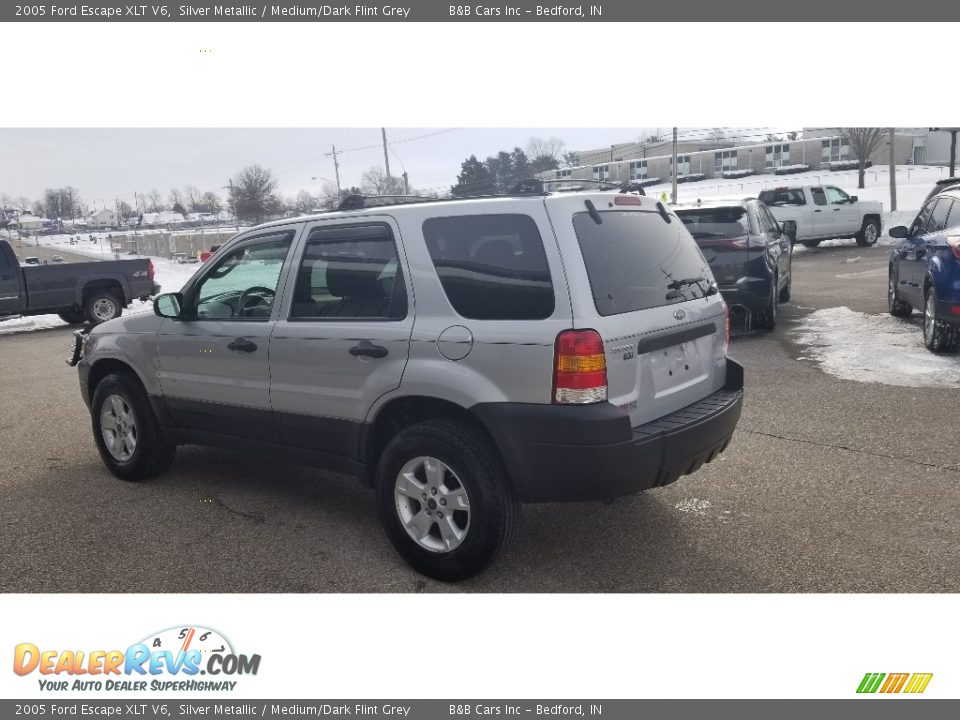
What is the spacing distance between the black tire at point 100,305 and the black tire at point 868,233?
21.5 meters

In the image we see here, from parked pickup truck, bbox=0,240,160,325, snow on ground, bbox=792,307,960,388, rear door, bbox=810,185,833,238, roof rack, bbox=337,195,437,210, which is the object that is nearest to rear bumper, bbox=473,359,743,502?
roof rack, bbox=337,195,437,210

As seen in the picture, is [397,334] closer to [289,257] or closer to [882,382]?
[289,257]

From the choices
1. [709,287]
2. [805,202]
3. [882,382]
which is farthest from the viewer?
[805,202]

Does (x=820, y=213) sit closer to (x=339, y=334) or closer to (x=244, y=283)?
(x=244, y=283)

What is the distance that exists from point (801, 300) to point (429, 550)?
11916 mm

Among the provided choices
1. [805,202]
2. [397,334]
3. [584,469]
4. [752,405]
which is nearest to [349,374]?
[397,334]

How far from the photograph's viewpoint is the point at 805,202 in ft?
76.5

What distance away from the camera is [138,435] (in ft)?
17.6

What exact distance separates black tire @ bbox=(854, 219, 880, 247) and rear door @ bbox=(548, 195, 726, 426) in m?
23.1

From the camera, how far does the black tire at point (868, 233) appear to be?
2456 centimetres

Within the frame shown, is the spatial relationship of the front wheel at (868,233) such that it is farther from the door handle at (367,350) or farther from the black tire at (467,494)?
the black tire at (467,494)

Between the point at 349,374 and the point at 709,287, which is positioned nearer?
the point at 349,374

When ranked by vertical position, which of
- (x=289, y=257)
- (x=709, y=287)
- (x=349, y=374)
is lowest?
(x=349, y=374)

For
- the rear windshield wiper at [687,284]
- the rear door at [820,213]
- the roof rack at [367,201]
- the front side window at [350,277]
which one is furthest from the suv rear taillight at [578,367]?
the rear door at [820,213]
